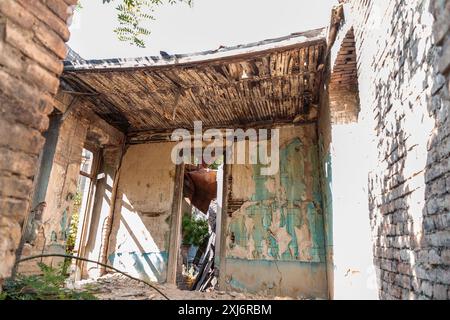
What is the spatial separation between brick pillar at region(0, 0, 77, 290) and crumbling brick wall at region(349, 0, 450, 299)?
6.67ft

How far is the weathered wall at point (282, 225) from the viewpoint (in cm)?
526

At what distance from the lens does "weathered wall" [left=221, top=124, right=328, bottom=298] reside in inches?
207

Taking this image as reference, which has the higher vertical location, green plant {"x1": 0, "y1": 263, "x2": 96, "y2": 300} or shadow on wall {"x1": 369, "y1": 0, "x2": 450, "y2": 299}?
shadow on wall {"x1": 369, "y1": 0, "x2": 450, "y2": 299}

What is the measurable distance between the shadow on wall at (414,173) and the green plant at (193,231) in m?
5.90

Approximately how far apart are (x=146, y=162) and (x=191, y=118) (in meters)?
1.52

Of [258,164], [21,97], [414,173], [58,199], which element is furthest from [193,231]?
[21,97]

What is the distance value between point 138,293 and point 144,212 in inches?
81.7

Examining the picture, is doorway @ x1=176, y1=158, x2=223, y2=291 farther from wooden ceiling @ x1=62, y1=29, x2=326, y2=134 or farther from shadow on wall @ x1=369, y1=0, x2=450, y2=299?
shadow on wall @ x1=369, y1=0, x2=450, y2=299

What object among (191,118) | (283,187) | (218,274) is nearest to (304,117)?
(283,187)

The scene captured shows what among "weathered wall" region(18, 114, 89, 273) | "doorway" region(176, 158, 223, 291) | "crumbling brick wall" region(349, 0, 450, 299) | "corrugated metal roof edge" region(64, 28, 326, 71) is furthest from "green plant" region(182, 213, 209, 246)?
"crumbling brick wall" region(349, 0, 450, 299)

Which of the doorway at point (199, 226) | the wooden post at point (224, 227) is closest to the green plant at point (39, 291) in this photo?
the wooden post at point (224, 227)

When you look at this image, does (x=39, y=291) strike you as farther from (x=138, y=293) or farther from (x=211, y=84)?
(x=211, y=84)

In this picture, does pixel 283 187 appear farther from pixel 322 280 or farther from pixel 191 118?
pixel 191 118

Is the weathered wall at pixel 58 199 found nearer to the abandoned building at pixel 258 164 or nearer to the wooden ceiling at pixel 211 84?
the abandoned building at pixel 258 164
